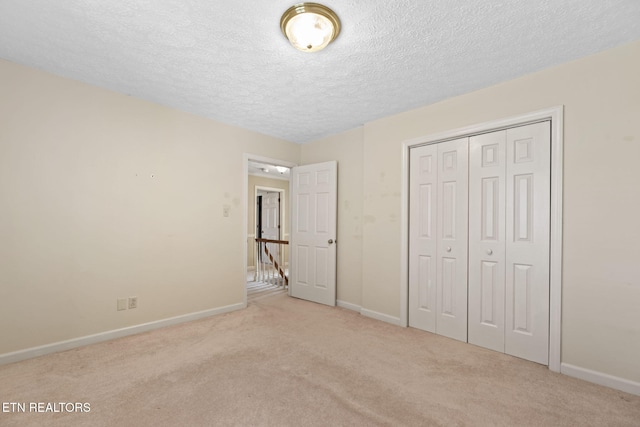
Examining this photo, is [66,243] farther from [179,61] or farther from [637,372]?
[637,372]

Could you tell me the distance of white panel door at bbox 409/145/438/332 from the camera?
10.0 ft

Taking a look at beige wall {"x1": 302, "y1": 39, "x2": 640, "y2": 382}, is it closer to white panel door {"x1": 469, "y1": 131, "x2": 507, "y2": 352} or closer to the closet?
the closet

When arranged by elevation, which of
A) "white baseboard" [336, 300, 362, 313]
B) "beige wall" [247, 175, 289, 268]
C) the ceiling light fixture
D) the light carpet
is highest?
the ceiling light fixture

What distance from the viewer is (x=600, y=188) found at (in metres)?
2.09

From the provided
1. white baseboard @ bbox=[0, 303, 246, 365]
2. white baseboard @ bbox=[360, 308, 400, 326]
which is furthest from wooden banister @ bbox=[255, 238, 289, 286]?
white baseboard @ bbox=[360, 308, 400, 326]

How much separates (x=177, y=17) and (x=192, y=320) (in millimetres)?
3052

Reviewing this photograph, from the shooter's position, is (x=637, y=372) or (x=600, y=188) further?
(x=600, y=188)

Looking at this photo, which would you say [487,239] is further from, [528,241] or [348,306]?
[348,306]

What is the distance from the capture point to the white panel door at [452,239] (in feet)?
9.28

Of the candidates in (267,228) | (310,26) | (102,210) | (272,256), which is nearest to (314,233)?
(272,256)

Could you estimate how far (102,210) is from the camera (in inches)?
109

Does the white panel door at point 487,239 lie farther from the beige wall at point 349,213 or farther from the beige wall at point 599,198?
the beige wall at point 349,213

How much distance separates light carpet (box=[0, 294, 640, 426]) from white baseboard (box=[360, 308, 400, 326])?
35 centimetres

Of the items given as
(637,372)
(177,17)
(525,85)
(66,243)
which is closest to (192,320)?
(66,243)
